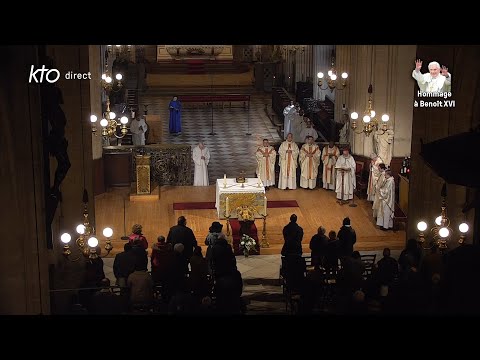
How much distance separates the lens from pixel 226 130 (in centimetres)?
3023

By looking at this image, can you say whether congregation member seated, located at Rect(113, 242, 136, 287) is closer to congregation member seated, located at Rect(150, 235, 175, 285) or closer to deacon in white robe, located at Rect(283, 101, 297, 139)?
congregation member seated, located at Rect(150, 235, 175, 285)

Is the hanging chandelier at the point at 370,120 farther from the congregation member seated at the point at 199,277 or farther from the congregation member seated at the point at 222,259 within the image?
the congregation member seated at the point at 199,277

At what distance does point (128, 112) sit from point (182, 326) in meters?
19.7

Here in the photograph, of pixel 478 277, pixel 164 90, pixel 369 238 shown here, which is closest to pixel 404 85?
pixel 369 238

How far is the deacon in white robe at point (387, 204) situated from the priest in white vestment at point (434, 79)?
3258mm

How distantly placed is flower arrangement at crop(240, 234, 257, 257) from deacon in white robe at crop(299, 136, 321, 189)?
4.43 m

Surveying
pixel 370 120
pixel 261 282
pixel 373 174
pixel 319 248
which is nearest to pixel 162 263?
pixel 319 248

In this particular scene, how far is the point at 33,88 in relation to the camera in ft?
42.0

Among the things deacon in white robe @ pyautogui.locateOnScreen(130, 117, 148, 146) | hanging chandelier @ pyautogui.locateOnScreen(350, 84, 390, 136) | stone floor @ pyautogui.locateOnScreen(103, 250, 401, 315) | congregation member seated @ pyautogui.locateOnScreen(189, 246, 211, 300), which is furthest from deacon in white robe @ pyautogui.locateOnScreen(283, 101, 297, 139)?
congregation member seated @ pyautogui.locateOnScreen(189, 246, 211, 300)

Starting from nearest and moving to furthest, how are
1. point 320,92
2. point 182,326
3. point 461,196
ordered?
1. point 182,326
2. point 461,196
3. point 320,92

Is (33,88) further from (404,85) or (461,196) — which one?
(404,85)

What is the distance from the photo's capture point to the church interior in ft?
42.5

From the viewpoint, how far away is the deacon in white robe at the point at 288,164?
2230cm

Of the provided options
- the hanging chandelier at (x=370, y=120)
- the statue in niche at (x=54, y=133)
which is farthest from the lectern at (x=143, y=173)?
the statue in niche at (x=54, y=133)
